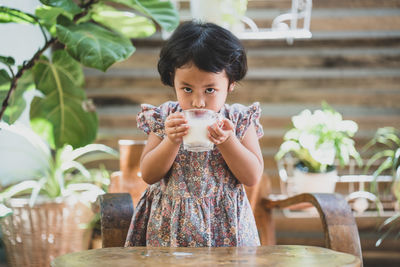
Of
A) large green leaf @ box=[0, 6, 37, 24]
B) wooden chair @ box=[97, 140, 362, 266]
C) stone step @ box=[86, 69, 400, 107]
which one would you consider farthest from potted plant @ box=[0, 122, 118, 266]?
wooden chair @ box=[97, 140, 362, 266]

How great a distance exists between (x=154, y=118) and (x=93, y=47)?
A: 1.61ft

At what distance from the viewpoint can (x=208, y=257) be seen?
117 cm

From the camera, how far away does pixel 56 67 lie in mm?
2395

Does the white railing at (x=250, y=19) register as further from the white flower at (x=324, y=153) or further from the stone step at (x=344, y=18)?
the white flower at (x=324, y=153)

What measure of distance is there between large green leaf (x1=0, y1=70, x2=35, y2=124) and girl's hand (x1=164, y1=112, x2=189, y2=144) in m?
0.96

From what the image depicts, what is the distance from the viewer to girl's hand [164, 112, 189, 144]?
4.53 ft

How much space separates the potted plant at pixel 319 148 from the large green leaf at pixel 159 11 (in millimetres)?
987

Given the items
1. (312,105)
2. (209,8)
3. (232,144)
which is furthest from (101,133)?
(232,144)

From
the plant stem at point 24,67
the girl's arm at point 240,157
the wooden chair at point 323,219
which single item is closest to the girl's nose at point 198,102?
the girl's arm at point 240,157

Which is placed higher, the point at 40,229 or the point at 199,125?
the point at 199,125

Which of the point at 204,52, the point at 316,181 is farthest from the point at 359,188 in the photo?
the point at 204,52

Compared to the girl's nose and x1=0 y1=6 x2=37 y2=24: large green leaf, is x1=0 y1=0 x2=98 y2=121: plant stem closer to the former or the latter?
x1=0 y1=6 x2=37 y2=24: large green leaf

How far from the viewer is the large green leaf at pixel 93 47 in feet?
6.39

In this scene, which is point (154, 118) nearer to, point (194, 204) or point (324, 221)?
point (194, 204)
